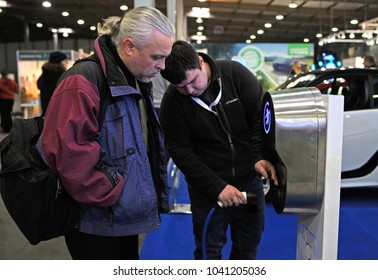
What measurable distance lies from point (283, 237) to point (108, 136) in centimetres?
214

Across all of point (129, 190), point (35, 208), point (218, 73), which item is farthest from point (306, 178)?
point (35, 208)

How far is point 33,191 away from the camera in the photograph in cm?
107

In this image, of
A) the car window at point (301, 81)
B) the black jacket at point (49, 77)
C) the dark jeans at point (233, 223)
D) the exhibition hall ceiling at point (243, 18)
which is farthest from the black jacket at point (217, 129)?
the exhibition hall ceiling at point (243, 18)

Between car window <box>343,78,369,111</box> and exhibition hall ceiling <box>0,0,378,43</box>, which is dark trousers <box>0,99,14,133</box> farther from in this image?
car window <box>343,78,369,111</box>

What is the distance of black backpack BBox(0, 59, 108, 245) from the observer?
106 cm

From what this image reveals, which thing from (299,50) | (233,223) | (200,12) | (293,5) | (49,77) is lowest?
(233,223)

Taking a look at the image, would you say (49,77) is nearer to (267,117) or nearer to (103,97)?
(103,97)

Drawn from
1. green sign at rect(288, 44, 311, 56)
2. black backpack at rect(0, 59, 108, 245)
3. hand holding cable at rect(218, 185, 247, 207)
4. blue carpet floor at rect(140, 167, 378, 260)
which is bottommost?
blue carpet floor at rect(140, 167, 378, 260)

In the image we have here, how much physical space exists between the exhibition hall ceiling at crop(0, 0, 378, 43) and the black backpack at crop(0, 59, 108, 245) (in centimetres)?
631

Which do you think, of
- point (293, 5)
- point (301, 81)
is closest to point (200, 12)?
point (293, 5)

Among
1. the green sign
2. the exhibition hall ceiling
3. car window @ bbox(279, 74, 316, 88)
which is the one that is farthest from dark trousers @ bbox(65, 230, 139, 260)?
the green sign

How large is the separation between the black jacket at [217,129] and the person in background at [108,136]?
0.36 meters

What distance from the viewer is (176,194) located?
404cm

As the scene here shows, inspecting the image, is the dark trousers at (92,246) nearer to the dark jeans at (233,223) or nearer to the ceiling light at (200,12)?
the dark jeans at (233,223)
